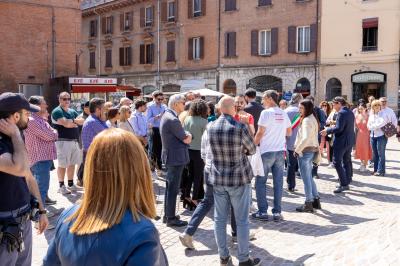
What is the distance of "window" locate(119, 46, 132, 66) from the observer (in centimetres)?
3813

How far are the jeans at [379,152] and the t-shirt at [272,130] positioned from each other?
5.31 m

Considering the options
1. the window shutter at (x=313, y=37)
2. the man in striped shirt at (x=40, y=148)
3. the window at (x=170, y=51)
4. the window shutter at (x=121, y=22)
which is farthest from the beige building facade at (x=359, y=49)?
the man in striped shirt at (x=40, y=148)

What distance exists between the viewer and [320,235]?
21.2ft

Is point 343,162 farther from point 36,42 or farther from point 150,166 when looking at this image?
point 36,42

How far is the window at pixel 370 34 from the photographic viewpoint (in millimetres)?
25656

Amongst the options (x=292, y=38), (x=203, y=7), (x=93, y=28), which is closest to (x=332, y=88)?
(x=292, y=38)

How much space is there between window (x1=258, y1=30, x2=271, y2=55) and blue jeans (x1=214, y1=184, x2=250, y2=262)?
25.2 m

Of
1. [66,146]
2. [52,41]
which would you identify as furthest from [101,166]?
[52,41]

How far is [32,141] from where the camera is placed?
7.10 meters

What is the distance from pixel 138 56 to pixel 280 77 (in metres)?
13.1

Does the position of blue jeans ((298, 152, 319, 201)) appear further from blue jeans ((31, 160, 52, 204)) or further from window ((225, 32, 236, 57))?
window ((225, 32, 236, 57))

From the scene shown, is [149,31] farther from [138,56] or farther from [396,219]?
[396,219]

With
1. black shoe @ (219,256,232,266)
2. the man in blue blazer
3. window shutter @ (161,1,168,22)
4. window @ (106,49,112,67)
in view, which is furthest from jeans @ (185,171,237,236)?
window @ (106,49,112,67)

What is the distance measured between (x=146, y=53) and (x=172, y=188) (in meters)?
30.8
